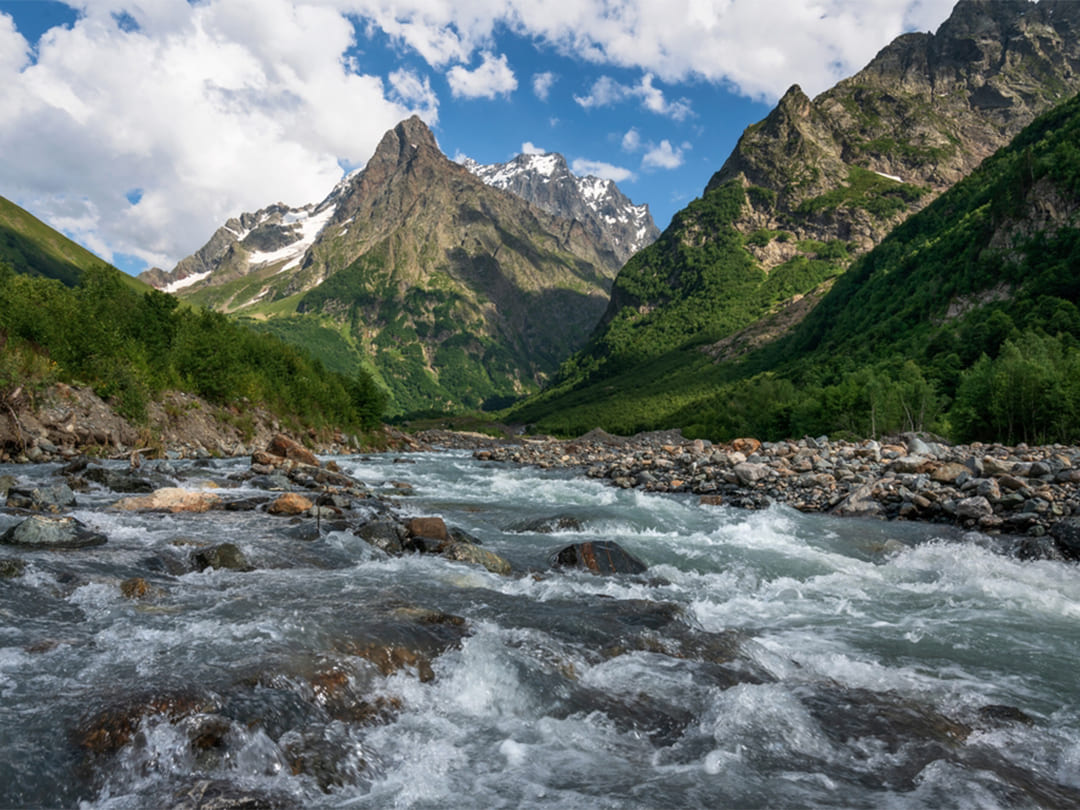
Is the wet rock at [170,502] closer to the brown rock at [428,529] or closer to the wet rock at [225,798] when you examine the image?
the brown rock at [428,529]

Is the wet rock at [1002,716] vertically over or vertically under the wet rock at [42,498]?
under

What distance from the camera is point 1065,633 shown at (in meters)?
9.72

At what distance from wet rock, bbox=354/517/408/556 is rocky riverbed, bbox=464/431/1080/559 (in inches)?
619

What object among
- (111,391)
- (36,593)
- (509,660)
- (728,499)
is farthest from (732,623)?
(111,391)

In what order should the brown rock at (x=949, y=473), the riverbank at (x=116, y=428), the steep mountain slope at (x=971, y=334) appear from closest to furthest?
the brown rock at (x=949, y=473) → the riverbank at (x=116, y=428) → the steep mountain slope at (x=971, y=334)

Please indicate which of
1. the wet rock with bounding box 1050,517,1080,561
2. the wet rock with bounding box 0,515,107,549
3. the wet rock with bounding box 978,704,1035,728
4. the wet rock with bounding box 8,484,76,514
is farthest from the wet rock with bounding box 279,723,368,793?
the wet rock with bounding box 1050,517,1080,561

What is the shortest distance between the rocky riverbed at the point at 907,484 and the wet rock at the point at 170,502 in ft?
64.3

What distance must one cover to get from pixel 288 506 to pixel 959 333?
86.8 meters

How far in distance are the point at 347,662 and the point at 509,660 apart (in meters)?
2.06

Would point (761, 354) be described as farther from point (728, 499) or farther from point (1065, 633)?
point (1065, 633)

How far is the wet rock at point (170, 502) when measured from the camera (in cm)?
1504

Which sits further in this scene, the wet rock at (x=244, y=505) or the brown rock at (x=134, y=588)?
the wet rock at (x=244, y=505)

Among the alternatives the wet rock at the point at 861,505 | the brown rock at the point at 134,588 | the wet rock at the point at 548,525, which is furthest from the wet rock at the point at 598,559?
the wet rock at the point at 861,505

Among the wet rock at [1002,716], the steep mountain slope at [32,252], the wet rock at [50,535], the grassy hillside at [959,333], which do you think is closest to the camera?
the wet rock at [1002,716]
